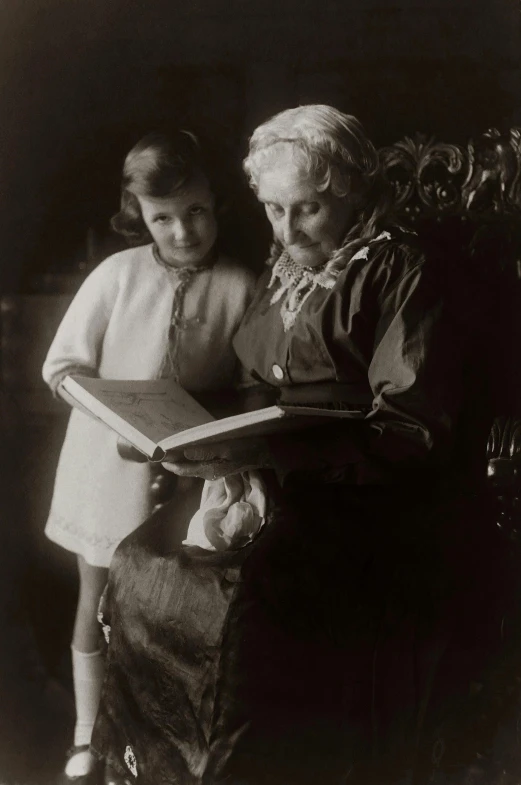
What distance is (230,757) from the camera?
151 centimetres

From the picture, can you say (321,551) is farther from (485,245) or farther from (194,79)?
(194,79)

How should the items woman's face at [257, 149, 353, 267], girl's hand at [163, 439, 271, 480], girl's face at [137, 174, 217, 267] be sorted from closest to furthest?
girl's hand at [163, 439, 271, 480] < woman's face at [257, 149, 353, 267] < girl's face at [137, 174, 217, 267]

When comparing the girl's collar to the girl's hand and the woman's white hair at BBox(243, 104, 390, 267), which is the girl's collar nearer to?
the woman's white hair at BBox(243, 104, 390, 267)

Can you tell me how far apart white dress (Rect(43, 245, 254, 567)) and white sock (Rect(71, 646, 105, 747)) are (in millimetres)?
198

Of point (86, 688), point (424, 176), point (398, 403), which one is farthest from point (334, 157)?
point (86, 688)

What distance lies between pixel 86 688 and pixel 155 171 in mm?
1053

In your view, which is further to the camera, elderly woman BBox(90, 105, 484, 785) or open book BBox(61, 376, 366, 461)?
elderly woman BBox(90, 105, 484, 785)

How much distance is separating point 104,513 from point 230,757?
0.53 meters

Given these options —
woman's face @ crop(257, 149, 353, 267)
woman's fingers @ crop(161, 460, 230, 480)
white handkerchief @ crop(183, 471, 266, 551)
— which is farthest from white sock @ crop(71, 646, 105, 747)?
woman's face @ crop(257, 149, 353, 267)

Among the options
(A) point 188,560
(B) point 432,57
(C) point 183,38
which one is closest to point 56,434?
(A) point 188,560

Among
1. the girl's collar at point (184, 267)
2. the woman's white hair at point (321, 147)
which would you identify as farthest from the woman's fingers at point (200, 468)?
the woman's white hair at point (321, 147)

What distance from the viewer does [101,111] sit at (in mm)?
1770

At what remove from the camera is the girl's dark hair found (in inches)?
67.6

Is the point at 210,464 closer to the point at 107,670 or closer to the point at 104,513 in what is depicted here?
the point at 104,513
